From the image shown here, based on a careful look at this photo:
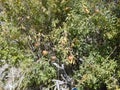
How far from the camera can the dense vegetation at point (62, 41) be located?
5.24 m

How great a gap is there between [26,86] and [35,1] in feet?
4.93

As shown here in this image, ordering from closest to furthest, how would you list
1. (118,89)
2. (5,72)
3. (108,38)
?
(118,89), (108,38), (5,72)

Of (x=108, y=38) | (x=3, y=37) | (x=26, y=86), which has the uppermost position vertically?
(x=3, y=37)

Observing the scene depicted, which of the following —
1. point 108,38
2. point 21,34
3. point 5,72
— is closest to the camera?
point 108,38

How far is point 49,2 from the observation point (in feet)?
17.5

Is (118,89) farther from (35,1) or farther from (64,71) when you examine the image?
(35,1)

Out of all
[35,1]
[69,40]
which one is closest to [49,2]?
[35,1]

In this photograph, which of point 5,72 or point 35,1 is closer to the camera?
point 35,1

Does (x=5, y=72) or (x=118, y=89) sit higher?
(x=5, y=72)

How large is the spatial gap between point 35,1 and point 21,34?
2.22 ft

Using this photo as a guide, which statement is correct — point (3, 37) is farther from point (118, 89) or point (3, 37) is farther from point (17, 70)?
point (118, 89)

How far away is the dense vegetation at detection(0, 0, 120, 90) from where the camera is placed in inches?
206

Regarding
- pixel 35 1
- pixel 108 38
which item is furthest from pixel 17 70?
pixel 108 38

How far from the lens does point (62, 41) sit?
5.23 m
